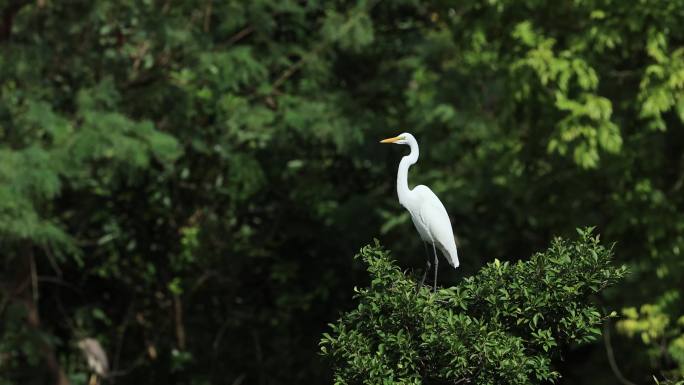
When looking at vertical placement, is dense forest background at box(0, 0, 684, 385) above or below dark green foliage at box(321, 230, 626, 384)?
above

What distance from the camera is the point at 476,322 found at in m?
6.35

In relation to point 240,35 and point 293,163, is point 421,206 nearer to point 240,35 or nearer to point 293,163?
point 240,35

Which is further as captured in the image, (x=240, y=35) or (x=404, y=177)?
A: (x=240, y=35)

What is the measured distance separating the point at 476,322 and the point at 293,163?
864cm

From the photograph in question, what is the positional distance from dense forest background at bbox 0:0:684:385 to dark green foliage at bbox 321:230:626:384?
3575 mm

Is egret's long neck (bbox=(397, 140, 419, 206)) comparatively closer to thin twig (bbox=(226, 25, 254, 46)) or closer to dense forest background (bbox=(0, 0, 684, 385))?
dense forest background (bbox=(0, 0, 684, 385))

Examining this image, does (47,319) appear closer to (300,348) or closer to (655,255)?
(300,348)

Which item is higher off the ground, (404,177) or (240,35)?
(240,35)

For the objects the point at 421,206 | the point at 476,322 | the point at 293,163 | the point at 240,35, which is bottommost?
the point at 476,322

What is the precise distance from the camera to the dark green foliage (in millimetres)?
6332

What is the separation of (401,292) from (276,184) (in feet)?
29.5

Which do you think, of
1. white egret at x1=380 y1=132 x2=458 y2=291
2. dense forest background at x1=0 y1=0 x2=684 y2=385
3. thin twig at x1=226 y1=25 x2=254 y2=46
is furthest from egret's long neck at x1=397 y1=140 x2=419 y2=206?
thin twig at x1=226 y1=25 x2=254 y2=46

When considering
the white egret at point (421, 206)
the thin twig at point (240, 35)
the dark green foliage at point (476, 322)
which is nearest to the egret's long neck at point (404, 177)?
the white egret at point (421, 206)

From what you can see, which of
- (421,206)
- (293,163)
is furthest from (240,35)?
(421,206)
